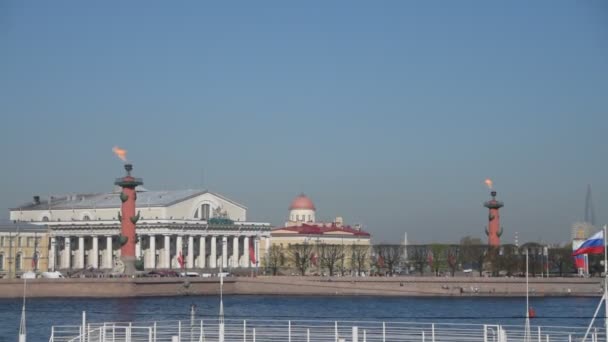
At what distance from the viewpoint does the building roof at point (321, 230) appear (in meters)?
135

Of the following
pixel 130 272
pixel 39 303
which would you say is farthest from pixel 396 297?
pixel 39 303

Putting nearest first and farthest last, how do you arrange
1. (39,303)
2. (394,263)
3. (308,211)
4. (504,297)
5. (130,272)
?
(39,303) < (504,297) < (130,272) < (394,263) < (308,211)

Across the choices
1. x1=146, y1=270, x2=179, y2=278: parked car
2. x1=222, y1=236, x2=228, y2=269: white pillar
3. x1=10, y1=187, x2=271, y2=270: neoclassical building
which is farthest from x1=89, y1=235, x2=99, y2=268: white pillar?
Answer: x1=146, y1=270, x2=179, y2=278: parked car

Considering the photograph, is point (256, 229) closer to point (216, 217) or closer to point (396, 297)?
point (216, 217)

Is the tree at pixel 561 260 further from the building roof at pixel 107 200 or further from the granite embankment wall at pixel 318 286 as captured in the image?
the building roof at pixel 107 200

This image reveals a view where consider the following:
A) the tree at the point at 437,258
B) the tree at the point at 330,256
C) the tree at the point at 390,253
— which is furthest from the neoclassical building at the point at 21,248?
the tree at the point at 437,258

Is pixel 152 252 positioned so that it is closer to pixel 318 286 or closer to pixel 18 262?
pixel 18 262

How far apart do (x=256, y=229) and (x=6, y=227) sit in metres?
25.0

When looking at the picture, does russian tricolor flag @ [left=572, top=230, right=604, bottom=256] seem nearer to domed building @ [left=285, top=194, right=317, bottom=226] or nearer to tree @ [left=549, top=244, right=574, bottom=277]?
tree @ [left=549, top=244, right=574, bottom=277]

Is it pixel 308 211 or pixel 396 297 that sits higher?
pixel 308 211

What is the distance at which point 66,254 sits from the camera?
113 meters

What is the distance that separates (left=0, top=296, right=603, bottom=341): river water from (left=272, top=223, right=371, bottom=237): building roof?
49.4m

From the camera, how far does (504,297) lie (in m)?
83.6

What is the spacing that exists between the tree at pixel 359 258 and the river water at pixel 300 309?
24354mm
